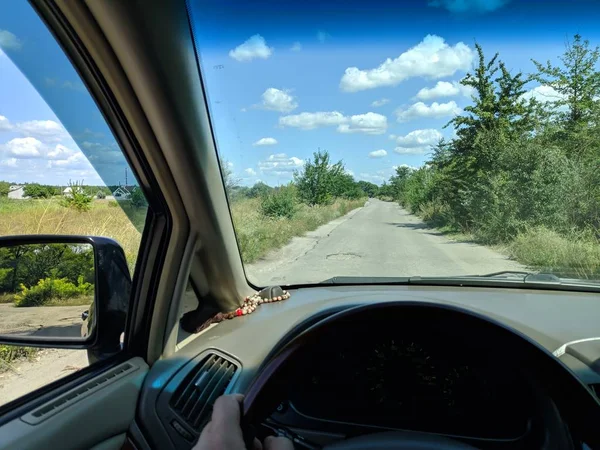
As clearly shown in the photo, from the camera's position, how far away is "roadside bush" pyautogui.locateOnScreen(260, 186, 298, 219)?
423cm

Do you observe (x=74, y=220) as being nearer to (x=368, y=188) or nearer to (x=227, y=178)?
(x=227, y=178)

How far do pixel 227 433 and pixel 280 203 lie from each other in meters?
3.34

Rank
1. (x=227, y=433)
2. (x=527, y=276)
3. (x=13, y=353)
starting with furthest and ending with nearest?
(x=527, y=276), (x=13, y=353), (x=227, y=433)

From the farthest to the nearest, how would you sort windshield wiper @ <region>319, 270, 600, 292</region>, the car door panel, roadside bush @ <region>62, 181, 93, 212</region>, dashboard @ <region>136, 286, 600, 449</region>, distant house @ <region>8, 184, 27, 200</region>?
windshield wiper @ <region>319, 270, 600, 292</region>
roadside bush @ <region>62, 181, 93, 212</region>
distant house @ <region>8, 184, 27, 200</region>
the car door panel
dashboard @ <region>136, 286, 600, 449</region>

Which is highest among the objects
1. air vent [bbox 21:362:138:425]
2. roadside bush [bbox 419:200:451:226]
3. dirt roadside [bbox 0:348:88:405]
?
roadside bush [bbox 419:200:451:226]

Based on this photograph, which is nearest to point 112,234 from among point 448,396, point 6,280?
point 6,280

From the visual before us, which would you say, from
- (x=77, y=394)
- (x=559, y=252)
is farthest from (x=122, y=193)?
(x=559, y=252)

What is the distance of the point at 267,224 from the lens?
4.42 m

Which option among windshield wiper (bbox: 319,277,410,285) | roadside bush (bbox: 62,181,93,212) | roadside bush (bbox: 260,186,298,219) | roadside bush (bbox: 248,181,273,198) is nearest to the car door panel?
roadside bush (bbox: 62,181,93,212)

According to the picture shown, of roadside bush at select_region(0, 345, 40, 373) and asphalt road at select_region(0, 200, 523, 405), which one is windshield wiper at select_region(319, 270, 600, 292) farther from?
roadside bush at select_region(0, 345, 40, 373)

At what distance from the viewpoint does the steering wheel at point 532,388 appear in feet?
4.56

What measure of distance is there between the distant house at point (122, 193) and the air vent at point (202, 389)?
1.03m

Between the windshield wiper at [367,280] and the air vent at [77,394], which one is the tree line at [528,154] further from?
the air vent at [77,394]

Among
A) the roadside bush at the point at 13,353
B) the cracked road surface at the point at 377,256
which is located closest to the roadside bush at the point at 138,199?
the roadside bush at the point at 13,353
